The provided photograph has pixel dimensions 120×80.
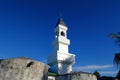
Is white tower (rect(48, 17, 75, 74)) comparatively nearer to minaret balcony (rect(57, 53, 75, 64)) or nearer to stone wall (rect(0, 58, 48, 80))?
minaret balcony (rect(57, 53, 75, 64))

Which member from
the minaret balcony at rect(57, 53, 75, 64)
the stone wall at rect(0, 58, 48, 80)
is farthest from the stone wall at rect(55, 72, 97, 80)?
the minaret balcony at rect(57, 53, 75, 64)

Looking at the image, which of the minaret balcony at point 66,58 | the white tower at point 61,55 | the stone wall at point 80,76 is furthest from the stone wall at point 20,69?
the minaret balcony at point 66,58

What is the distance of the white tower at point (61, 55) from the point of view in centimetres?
4034

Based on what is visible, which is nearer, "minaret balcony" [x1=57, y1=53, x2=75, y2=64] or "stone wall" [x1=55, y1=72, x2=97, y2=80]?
"stone wall" [x1=55, y1=72, x2=97, y2=80]

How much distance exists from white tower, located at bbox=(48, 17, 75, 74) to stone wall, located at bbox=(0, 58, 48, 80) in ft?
103

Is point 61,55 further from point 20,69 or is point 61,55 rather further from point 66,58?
point 20,69

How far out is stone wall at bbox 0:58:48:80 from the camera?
7.71 metres

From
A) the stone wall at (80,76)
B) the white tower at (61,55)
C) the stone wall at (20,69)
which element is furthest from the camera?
the white tower at (61,55)

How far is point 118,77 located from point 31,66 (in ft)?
60.5

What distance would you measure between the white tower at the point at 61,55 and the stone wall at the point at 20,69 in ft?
103

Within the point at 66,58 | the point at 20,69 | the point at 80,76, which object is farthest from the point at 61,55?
the point at 20,69

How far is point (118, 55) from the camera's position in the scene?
23.4 metres

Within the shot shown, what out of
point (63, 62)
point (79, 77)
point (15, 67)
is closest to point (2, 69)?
point (15, 67)

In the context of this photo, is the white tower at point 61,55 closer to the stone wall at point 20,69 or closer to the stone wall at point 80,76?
the stone wall at point 80,76
